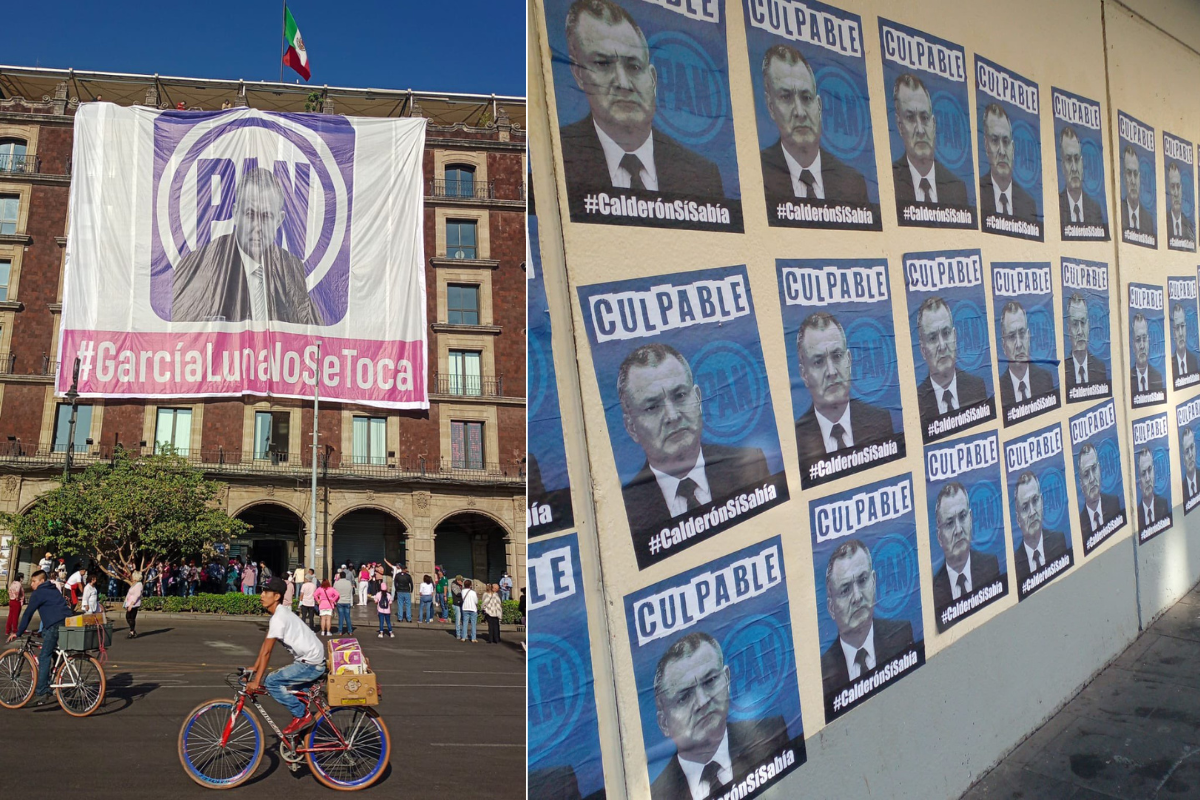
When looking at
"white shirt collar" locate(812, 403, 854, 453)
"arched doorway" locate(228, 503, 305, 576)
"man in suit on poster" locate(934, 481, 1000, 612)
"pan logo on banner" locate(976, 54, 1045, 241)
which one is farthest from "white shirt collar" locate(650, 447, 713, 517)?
"arched doorway" locate(228, 503, 305, 576)

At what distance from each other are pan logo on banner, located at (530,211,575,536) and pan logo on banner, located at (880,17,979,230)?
243 centimetres

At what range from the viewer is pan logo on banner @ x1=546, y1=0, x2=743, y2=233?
119 inches

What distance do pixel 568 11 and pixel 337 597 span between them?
14.9 meters

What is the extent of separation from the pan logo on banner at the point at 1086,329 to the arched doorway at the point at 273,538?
103 ft

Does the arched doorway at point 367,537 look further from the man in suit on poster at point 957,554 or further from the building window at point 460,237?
the man in suit on poster at point 957,554

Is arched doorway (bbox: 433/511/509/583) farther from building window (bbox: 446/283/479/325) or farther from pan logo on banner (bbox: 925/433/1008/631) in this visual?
pan logo on banner (bbox: 925/433/1008/631)

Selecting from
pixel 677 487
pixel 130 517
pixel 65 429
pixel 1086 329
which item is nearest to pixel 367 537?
pixel 130 517

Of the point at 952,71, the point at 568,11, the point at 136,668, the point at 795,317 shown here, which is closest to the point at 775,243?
the point at 795,317

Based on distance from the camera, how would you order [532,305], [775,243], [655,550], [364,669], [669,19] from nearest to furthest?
[532,305] < [655,550] < [669,19] < [775,243] < [364,669]

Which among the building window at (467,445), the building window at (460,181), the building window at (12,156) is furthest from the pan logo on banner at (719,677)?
the building window at (12,156)

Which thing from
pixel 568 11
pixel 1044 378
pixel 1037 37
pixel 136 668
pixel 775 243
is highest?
pixel 1037 37

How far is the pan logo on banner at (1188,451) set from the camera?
722cm

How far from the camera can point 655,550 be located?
316 cm

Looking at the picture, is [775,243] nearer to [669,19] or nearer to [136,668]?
[669,19]
